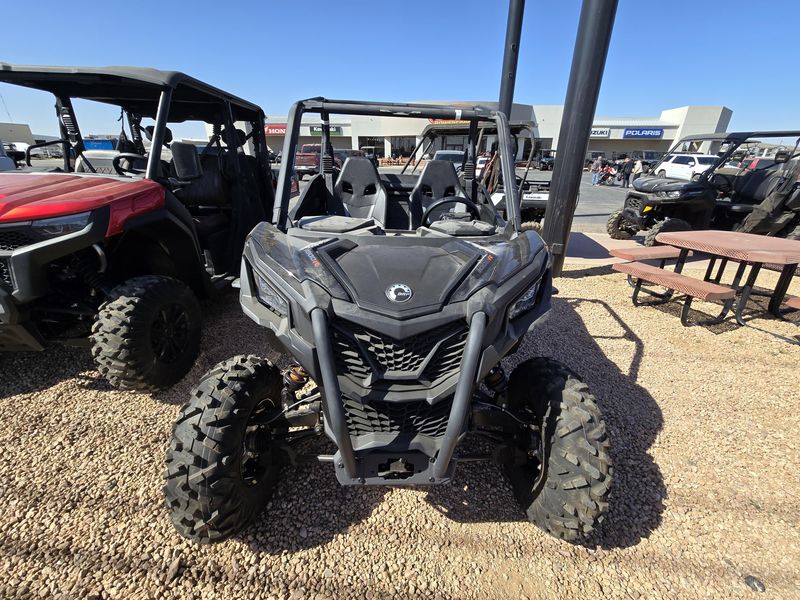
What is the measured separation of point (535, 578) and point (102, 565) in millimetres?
1928

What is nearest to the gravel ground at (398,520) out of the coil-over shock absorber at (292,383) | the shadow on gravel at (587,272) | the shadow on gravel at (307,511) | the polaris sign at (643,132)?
the shadow on gravel at (307,511)

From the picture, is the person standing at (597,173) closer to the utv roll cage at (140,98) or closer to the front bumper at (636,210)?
the front bumper at (636,210)

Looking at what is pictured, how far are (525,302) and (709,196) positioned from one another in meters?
7.75

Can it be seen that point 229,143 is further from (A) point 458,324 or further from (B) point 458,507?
(B) point 458,507

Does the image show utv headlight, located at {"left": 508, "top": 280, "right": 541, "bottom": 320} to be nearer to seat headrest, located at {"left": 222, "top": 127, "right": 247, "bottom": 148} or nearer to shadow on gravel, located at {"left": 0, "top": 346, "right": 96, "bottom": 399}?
shadow on gravel, located at {"left": 0, "top": 346, "right": 96, "bottom": 399}

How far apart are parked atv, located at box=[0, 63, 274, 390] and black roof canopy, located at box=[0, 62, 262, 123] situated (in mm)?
14

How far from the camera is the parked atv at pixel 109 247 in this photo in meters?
2.26

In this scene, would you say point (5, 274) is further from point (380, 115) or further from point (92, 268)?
point (380, 115)

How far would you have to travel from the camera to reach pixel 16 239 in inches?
88.7

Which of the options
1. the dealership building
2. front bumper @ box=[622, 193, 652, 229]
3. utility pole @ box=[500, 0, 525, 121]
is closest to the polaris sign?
the dealership building

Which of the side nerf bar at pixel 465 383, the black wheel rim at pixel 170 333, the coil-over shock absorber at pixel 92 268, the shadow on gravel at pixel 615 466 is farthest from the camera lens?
the black wheel rim at pixel 170 333

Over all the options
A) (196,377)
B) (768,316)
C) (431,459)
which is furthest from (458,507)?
(768,316)

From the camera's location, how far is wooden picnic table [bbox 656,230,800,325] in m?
3.86

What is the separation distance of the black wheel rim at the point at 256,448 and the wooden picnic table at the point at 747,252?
4.75 m
